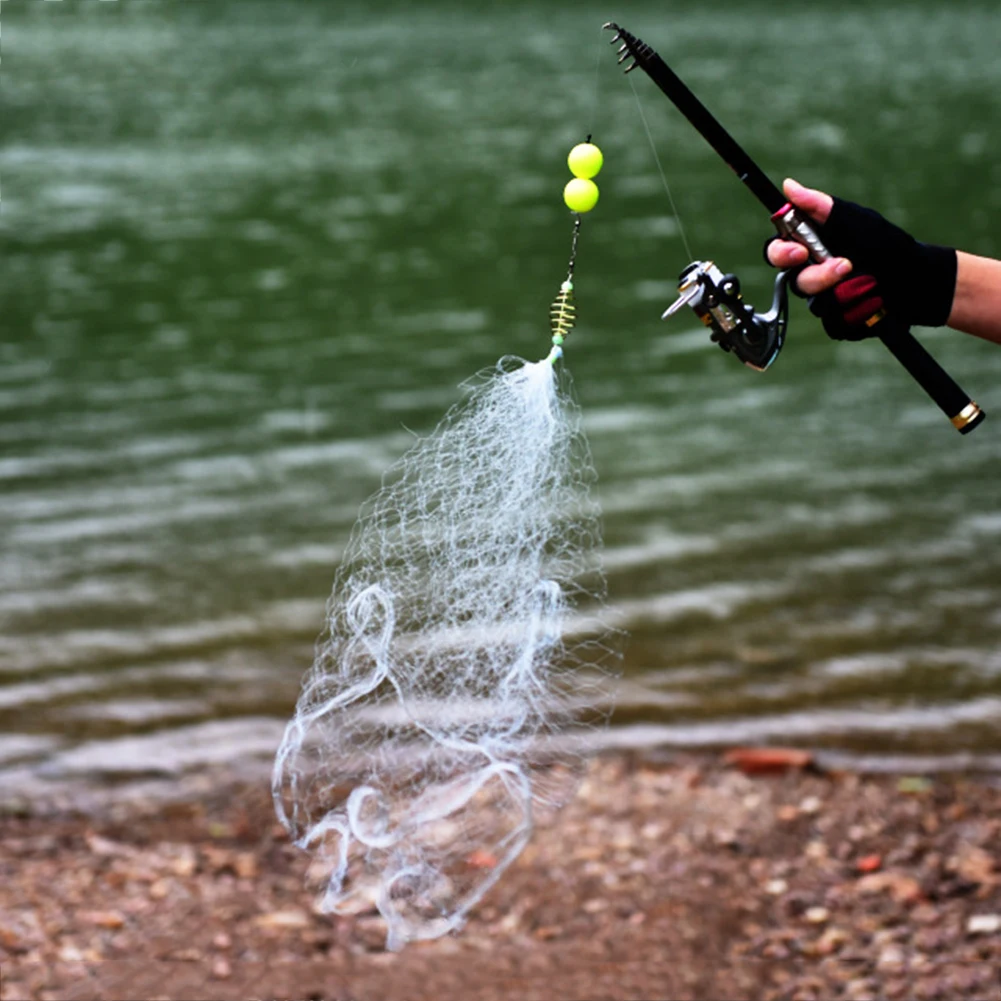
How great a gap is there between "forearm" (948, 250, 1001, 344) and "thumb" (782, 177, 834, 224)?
1.28 feet

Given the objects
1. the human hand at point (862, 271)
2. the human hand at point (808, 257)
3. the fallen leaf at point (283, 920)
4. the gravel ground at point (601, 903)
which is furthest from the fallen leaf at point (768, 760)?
the human hand at point (808, 257)

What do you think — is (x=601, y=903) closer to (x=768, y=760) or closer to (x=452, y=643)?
(x=768, y=760)

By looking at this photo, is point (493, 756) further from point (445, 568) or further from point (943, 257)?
point (943, 257)

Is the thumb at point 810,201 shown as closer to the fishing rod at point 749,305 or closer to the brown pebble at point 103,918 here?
the fishing rod at point 749,305

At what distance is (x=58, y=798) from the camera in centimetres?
586

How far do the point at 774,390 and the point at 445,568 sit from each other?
25.8 feet

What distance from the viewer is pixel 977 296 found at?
3.51 m

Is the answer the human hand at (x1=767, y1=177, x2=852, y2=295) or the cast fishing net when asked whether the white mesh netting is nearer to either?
the cast fishing net

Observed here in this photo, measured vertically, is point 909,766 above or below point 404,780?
below

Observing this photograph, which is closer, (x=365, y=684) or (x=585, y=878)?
(x=365, y=684)

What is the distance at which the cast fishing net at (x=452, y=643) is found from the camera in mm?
3387

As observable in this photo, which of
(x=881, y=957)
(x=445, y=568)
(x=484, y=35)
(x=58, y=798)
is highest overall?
(x=484, y=35)

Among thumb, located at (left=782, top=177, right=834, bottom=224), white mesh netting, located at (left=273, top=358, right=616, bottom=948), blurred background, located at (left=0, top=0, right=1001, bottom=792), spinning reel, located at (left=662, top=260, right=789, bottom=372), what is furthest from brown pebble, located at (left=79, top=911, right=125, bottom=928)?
thumb, located at (left=782, top=177, right=834, bottom=224)

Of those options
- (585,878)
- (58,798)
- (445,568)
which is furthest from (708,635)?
(445,568)
